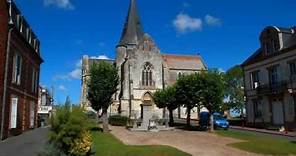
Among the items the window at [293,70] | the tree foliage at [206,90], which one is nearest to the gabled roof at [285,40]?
the window at [293,70]

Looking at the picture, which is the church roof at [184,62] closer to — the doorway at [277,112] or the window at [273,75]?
the window at [273,75]

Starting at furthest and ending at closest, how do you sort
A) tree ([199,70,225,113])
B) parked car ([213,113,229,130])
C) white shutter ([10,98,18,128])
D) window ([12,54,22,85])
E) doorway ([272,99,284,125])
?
1. parked car ([213,113,229,130])
2. doorway ([272,99,284,125])
3. tree ([199,70,225,113])
4. window ([12,54,22,85])
5. white shutter ([10,98,18,128])

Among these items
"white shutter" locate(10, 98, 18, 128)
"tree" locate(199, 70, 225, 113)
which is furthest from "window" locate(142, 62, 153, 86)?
"white shutter" locate(10, 98, 18, 128)

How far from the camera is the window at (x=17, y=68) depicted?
75.6ft

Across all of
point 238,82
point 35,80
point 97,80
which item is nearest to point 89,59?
point 238,82

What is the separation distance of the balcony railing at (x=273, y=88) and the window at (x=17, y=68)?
938 inches

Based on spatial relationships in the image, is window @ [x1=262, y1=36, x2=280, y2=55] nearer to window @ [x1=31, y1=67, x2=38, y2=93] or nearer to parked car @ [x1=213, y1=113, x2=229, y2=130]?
parked car @ [x1=213, y1=113, x2=229, y2=130]

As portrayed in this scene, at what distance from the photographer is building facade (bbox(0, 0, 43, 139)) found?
19875mm

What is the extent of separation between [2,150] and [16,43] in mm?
9824

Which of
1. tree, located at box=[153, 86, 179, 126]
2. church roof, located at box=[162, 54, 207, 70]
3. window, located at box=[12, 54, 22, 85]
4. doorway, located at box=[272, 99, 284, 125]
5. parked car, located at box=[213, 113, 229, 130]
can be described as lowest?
parked car, located at box=[213, 113, 229, 130]

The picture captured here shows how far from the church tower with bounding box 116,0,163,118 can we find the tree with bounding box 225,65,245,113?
1445 cm

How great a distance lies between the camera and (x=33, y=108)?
32062 mm

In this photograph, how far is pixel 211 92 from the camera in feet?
93.0

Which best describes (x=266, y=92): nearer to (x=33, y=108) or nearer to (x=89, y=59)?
(x=33, y=108)
